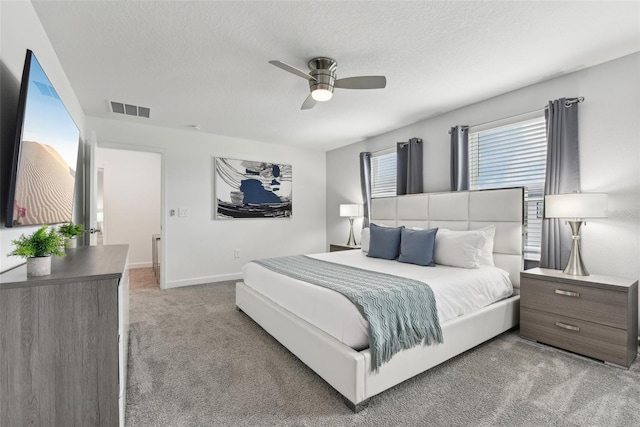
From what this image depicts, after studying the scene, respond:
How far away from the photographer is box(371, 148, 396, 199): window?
4.87 m

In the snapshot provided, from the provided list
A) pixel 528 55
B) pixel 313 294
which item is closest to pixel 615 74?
pixel 528 55

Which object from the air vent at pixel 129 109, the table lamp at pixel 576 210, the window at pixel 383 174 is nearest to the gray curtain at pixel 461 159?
the table lamp at pixel 576 210

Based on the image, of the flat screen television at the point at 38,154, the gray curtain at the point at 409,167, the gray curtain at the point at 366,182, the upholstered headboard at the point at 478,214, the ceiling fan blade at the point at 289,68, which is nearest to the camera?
the flat screen television at the point at 38,154

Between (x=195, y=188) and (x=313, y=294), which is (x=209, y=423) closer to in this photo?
(x=313, y=294)

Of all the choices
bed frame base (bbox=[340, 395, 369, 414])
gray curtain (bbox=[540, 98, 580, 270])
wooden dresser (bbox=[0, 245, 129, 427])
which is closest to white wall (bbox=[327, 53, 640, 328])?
gray curtain (bbox=[540, 98, 580, 270])

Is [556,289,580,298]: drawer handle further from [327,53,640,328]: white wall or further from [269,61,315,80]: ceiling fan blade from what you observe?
[269,61,315,80]: ceiling fan blade

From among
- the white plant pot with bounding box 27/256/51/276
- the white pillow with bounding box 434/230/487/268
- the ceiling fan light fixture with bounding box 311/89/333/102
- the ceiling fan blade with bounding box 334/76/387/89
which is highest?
the ceiling fan blade with bounding box 334/76/387/89

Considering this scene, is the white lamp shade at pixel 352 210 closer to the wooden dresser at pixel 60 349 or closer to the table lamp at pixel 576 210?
the table lamp at pixel 576 210

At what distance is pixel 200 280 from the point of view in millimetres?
4828

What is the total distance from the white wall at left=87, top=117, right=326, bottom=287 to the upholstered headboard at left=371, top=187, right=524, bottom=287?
2.28 metres

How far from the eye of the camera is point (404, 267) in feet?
9.64

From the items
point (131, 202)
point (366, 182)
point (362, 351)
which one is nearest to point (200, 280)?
point (131, 202)

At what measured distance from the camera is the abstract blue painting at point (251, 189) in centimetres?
500

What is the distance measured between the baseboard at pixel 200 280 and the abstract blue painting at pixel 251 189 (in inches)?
40.0
